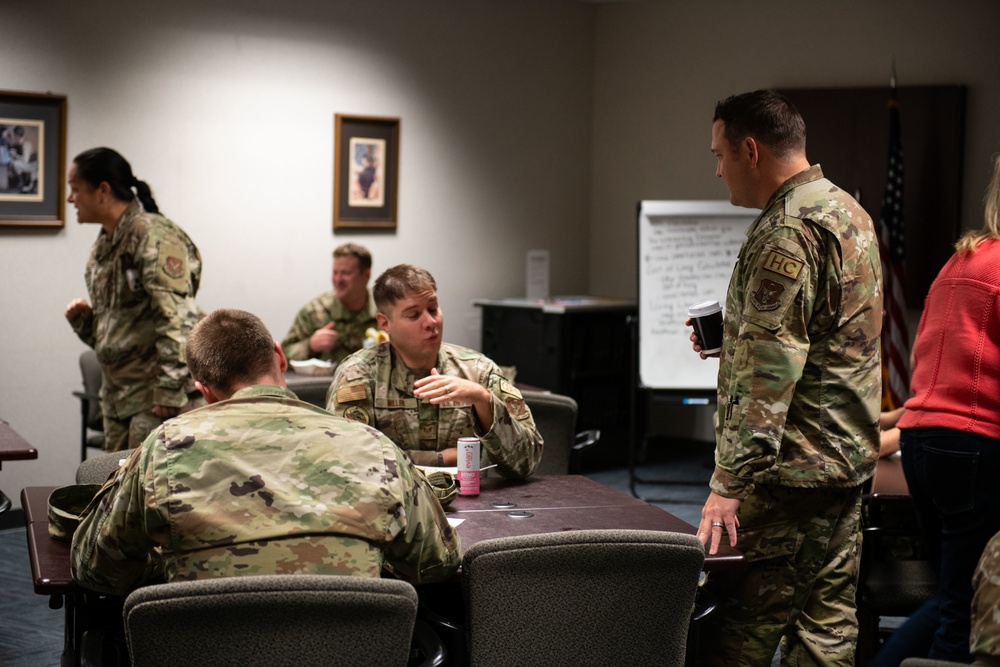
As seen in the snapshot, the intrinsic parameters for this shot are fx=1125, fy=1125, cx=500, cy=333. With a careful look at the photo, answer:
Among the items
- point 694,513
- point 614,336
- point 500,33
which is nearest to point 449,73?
point 500,33

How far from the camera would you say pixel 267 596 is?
1.77 meters

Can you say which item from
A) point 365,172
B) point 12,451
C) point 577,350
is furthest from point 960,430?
point 365,172

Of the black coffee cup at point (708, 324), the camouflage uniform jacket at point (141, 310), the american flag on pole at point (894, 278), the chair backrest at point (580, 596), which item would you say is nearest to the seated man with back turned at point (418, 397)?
the black coffee cup at point (708, 324)

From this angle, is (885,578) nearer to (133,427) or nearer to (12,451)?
(12,451)

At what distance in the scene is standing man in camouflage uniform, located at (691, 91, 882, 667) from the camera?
2.46m

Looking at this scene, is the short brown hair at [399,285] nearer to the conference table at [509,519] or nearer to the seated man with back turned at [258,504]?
the conference table at [509,519]

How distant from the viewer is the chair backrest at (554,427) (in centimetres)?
384

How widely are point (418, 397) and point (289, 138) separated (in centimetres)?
341

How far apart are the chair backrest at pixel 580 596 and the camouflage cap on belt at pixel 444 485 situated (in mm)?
586

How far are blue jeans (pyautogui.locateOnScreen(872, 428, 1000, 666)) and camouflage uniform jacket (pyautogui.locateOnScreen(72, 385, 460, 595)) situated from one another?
1.36m

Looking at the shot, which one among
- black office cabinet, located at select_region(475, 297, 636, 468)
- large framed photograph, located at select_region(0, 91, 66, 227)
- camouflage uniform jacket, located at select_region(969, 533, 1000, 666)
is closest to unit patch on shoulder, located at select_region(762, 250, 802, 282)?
camouflage uniform jacket, located at select_region(969, 533, 1000, 666)

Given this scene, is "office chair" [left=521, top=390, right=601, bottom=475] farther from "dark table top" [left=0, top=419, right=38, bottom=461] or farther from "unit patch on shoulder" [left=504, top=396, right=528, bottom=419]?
"dark table top" [left=0, top=419, right=38, bottom=461]

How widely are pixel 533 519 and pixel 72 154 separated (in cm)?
369

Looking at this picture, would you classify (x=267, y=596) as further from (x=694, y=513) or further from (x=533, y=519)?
(x=694, y=513)
